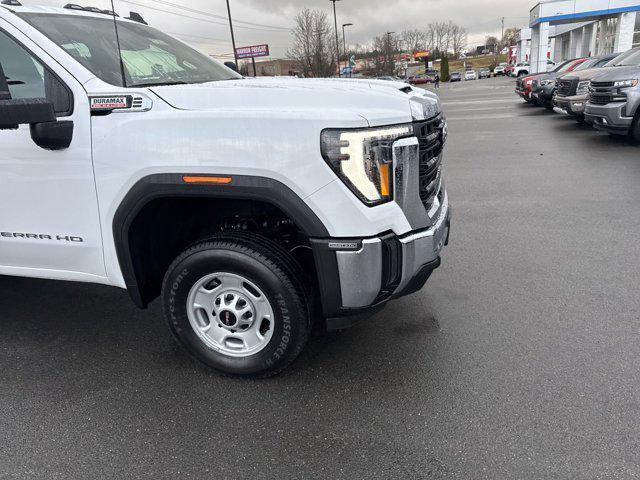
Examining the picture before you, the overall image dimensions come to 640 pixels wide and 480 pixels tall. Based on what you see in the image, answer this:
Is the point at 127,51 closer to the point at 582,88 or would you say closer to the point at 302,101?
the point at 302,101

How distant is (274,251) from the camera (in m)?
2.67

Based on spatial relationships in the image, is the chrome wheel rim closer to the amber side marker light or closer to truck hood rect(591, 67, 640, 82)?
the amber side marker light

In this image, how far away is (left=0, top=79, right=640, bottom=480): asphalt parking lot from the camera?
2.29m

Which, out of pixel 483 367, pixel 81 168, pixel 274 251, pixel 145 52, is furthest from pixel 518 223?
pixel 81 168

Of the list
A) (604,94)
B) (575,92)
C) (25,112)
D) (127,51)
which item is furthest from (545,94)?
(25,112)

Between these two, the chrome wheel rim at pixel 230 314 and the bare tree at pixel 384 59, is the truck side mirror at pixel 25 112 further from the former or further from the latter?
the bare tree at pixel 384 59

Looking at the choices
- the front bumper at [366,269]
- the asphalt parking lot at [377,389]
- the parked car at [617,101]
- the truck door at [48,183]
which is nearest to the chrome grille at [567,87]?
the parked car at [617,101]

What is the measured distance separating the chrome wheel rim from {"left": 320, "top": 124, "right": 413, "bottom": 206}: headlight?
78 centimetres

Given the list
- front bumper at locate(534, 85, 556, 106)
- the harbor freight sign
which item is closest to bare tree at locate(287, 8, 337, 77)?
the harbor freight sign

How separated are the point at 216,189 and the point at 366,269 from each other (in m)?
0.84

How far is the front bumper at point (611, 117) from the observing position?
948 centimetres

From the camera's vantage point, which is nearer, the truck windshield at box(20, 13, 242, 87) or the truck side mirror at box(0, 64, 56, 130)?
the truck side mirror at box(0, 64, 56, 130)

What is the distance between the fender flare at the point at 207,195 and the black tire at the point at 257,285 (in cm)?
27

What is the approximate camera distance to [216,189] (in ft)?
8.21
